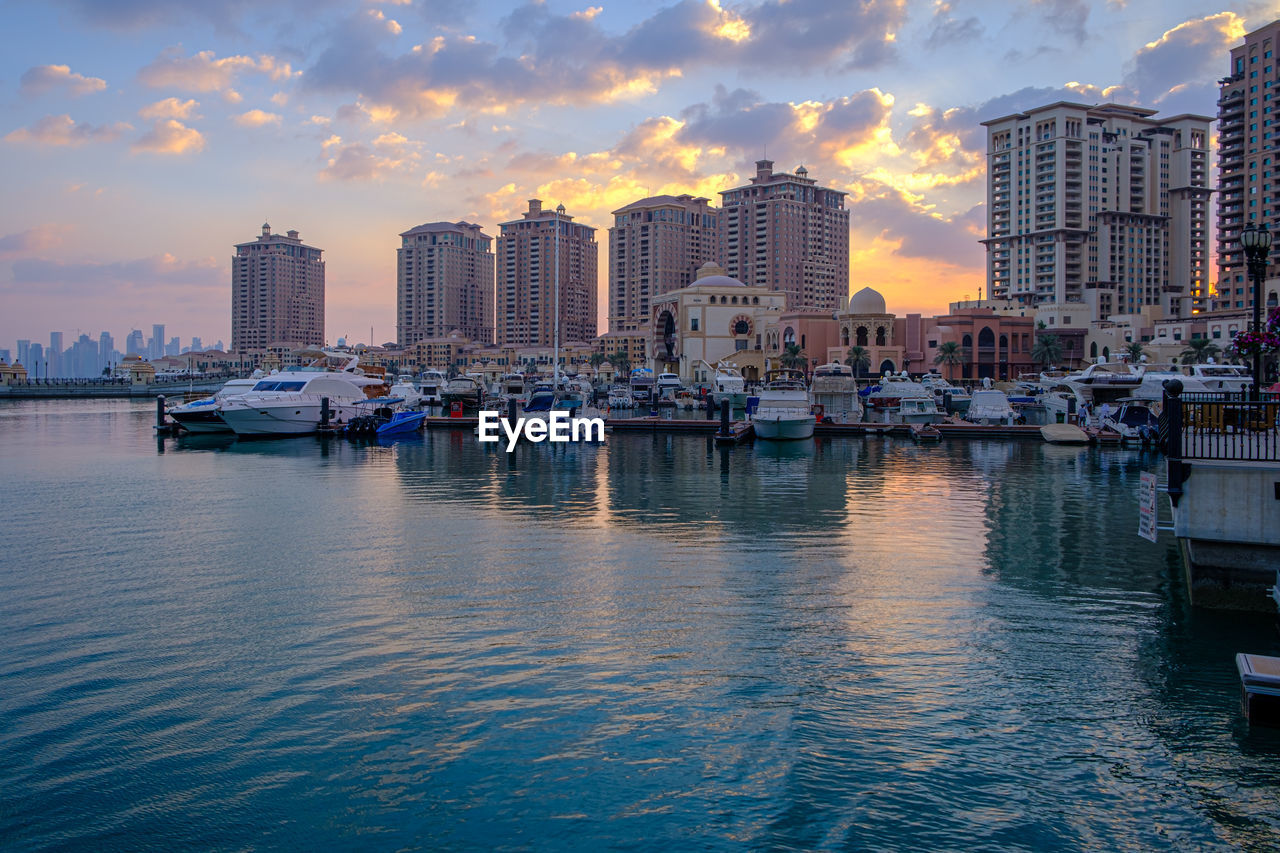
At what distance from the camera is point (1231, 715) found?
11.4 metres

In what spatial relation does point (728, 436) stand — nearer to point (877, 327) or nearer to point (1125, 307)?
point (877, 327)

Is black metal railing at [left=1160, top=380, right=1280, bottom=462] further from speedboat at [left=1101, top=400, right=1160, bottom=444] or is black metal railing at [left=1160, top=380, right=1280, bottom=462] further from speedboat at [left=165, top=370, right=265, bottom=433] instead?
speedboat at [left=165, top=370, right=265, bottom=433]

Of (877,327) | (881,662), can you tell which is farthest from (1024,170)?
(881,662)

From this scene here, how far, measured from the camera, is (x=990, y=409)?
62156 mm

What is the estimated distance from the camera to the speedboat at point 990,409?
2427 inches

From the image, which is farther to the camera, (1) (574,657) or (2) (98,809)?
(1) (574,657)

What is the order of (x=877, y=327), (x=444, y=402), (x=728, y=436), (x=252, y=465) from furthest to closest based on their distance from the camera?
1. (x=877, y=327)
2. (x=444, y=402)
3. (x=728, y=436)
4. (x=252, y=465)

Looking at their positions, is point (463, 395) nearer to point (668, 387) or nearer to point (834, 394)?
point (668, 387)

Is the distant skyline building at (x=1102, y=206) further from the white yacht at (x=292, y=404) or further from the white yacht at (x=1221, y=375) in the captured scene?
the white yacht at (x=292, y=404)

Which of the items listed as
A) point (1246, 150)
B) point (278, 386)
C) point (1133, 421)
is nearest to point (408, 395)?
point (278, 386)

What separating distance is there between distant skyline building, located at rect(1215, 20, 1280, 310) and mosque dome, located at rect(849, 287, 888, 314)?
45.5 m

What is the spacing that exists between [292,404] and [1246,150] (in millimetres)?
128787

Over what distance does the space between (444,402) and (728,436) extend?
40069 mm

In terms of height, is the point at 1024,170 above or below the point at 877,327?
above
